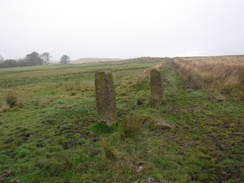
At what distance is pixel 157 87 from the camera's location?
346 inches

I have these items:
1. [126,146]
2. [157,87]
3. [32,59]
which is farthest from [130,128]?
[32,59]

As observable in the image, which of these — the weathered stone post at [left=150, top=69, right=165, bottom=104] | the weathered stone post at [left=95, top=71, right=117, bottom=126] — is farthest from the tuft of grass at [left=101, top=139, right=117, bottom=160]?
the weathered stone post at [left=150, top=69, right=165, bottom=104]

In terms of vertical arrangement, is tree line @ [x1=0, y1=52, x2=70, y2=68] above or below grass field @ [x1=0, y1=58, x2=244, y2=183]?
above

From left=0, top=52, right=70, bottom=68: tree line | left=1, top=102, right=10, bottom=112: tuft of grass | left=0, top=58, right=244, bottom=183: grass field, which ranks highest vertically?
left=0, top=52, right=70, bottom=68: tree line

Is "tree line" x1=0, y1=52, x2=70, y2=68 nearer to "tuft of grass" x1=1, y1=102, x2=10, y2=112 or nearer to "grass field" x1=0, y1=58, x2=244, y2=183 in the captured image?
"tuft of grass" x1=1, y1=102, x2=10, y2=112

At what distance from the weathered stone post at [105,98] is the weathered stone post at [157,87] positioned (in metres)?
3.14

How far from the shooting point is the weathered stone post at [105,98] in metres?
6.10

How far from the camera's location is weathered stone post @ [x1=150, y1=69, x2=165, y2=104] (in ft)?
28.6

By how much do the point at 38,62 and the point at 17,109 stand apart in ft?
321

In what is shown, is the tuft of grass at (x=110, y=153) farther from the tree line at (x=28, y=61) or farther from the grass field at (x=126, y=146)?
the tree line at (x=28, y=61)

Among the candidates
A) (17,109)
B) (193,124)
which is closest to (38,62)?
(17,109)

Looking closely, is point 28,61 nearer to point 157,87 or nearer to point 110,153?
point 157,87

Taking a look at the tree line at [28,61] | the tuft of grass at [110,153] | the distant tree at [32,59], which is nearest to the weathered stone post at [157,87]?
the tuft of grass at [110,153]

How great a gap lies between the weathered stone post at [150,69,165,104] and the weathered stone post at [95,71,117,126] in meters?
3.14
